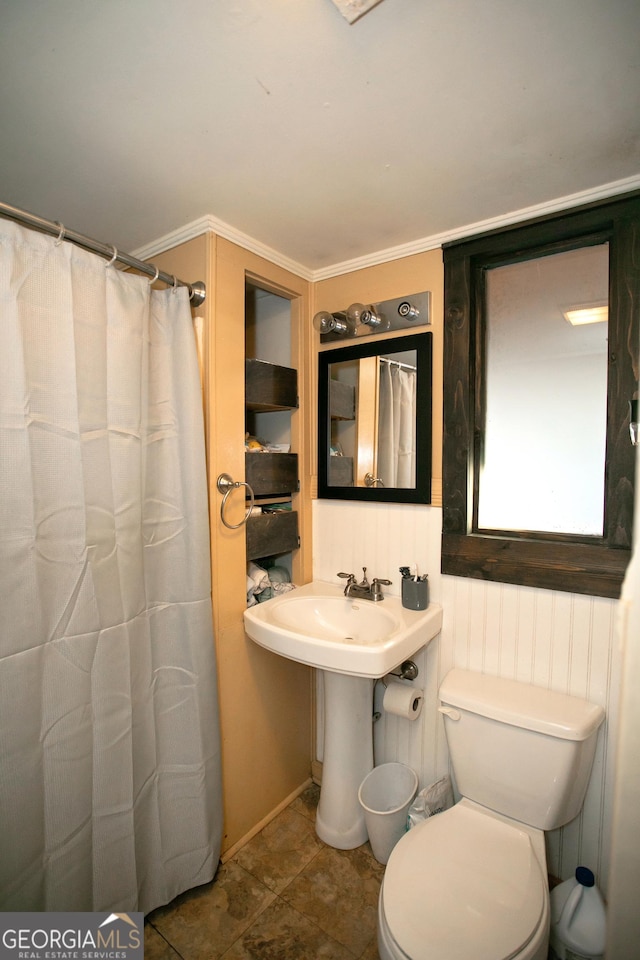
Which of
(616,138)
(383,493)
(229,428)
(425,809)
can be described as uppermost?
(616,138)

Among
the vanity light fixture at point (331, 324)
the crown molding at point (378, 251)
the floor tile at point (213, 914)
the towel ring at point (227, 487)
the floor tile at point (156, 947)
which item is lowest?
the floor tile at point (213, 914)

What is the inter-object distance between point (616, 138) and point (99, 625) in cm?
189

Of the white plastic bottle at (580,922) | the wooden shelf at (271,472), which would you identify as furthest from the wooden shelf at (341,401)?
the white plastic bottle at (580,922)

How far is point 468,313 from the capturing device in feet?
5.37

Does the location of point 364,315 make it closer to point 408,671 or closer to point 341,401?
point 341,401

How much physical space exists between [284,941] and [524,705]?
101cm

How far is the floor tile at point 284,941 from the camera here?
132cm

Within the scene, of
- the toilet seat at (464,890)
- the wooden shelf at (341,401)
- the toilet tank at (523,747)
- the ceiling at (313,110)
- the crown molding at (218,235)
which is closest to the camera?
the ceiling at (313,110)

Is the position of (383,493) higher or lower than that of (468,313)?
lower

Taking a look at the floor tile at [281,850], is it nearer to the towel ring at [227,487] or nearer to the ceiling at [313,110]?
the towel ring at [227,487]

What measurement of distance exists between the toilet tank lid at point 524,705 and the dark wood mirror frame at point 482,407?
0.34 m

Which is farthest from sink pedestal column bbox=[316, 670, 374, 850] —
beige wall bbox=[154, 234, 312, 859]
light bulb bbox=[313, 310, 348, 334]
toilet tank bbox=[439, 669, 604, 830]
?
light bulb bbox=[313, 310, 348, 334]

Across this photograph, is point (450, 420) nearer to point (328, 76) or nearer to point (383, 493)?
point (383, 493)

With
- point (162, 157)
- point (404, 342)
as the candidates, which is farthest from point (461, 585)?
point (162, 157)
